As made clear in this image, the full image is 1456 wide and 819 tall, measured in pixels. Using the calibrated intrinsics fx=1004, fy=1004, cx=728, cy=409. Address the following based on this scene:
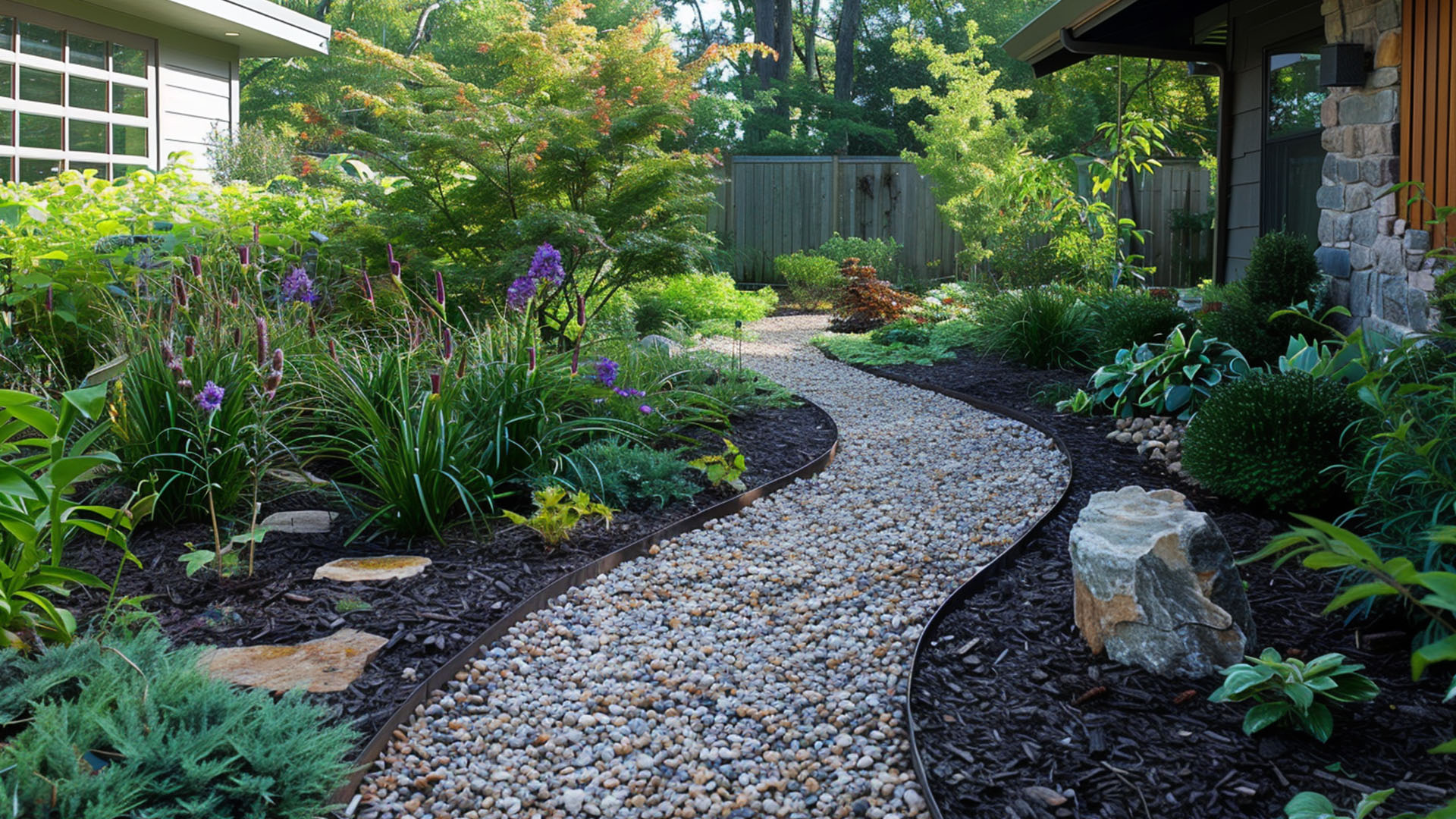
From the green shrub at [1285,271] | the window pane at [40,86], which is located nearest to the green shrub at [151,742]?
the green shrub at [1285,271]

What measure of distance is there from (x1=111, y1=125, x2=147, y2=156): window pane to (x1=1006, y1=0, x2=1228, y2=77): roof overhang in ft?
23.6

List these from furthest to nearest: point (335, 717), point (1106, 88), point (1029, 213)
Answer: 1. point (1106, 88)
2. point (1029, 213)
3. point (335, 717)

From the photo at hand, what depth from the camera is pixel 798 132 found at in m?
18.8

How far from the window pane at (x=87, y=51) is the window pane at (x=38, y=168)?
794 millimetres

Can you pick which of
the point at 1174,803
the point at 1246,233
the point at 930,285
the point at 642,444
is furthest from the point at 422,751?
the point at 930,285

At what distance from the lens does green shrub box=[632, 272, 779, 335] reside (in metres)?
8.70

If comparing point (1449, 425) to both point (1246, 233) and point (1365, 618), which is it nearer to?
point (1365, 618)

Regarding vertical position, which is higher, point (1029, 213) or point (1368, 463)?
point (1029, 213)

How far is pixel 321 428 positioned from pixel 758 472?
1824 mm

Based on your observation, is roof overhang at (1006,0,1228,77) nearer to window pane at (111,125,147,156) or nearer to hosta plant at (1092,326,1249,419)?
hosta plant at (1092,326,1249,419)

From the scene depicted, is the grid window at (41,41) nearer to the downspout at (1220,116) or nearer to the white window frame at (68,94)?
the white window frame at (68,94)

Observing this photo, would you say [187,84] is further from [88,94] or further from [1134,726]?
[1134,726]

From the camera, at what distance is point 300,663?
2439mm

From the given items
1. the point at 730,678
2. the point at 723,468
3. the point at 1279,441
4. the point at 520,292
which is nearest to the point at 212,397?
the point at 520,292
